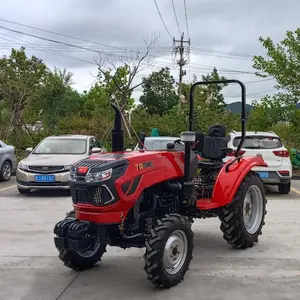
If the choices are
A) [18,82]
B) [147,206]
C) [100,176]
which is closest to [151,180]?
[147,206]

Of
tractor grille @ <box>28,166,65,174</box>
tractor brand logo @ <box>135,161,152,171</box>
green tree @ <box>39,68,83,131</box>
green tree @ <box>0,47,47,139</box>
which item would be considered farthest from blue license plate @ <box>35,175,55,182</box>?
green tree @ <box>39,68,83,131</box>

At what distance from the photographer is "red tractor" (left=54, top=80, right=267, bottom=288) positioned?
4270mm

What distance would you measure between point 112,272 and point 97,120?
1756 cm

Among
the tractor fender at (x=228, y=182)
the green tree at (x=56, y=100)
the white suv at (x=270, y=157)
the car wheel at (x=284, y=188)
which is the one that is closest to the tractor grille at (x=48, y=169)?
the white suv at (x=270, y=157)

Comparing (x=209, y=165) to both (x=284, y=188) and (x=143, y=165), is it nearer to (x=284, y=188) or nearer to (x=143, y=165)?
(x=143, y=165)

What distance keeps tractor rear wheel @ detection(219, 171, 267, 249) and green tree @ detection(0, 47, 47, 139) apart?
1553 cm

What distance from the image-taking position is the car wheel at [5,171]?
42.7 feet

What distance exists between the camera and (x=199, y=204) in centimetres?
525

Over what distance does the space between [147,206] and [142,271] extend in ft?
2.52

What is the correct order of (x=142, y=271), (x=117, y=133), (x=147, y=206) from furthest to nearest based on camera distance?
(x=142, y=271)
(x=117, y=133)
(x=147, y=206)

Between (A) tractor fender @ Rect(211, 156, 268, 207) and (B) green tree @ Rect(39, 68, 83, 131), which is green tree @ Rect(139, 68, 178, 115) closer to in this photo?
(B) green tree @ Rect(39, 68, 83, 131)

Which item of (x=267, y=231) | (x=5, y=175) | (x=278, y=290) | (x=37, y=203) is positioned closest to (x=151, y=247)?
(x=278, y=290)

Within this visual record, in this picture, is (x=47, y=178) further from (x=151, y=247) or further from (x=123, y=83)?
(x=123, y=83)

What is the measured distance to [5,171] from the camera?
520 inches
